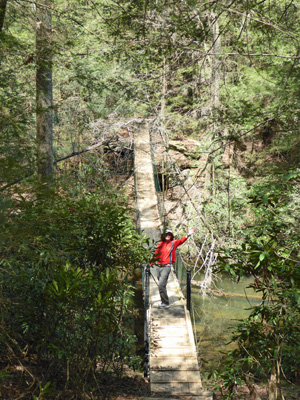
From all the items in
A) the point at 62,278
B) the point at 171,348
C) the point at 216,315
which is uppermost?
the point at 62,278

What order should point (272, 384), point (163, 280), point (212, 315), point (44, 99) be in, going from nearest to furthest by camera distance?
point (272, 384)
point (163, 280)
point (44, 99)
point (212, 315)

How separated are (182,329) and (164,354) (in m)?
0.60

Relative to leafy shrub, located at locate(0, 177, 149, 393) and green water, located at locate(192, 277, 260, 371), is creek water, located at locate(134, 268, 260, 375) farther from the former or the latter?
leafy shrub, located at locate(0, 177, 149, 393)

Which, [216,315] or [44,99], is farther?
[216,315]

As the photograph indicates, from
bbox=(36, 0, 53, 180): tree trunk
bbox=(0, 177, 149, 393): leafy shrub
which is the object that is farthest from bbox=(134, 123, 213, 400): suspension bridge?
bbox=(36, 0, 53, 180): tree trunk

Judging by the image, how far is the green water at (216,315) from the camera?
738 centimetres

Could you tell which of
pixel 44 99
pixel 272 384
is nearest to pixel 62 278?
pixel 272 384

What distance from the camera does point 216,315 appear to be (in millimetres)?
9164

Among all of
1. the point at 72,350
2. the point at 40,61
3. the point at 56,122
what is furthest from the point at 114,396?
the point at 56,122

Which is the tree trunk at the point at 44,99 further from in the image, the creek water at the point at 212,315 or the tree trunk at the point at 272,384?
the tree trunk at the point at 272,384

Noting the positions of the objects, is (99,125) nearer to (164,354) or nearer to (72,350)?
(164,354)

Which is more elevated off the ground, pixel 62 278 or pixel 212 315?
pixel 62 278

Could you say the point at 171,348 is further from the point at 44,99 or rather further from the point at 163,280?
the point at 44,99

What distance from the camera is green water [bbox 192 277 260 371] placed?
24.2 ft
